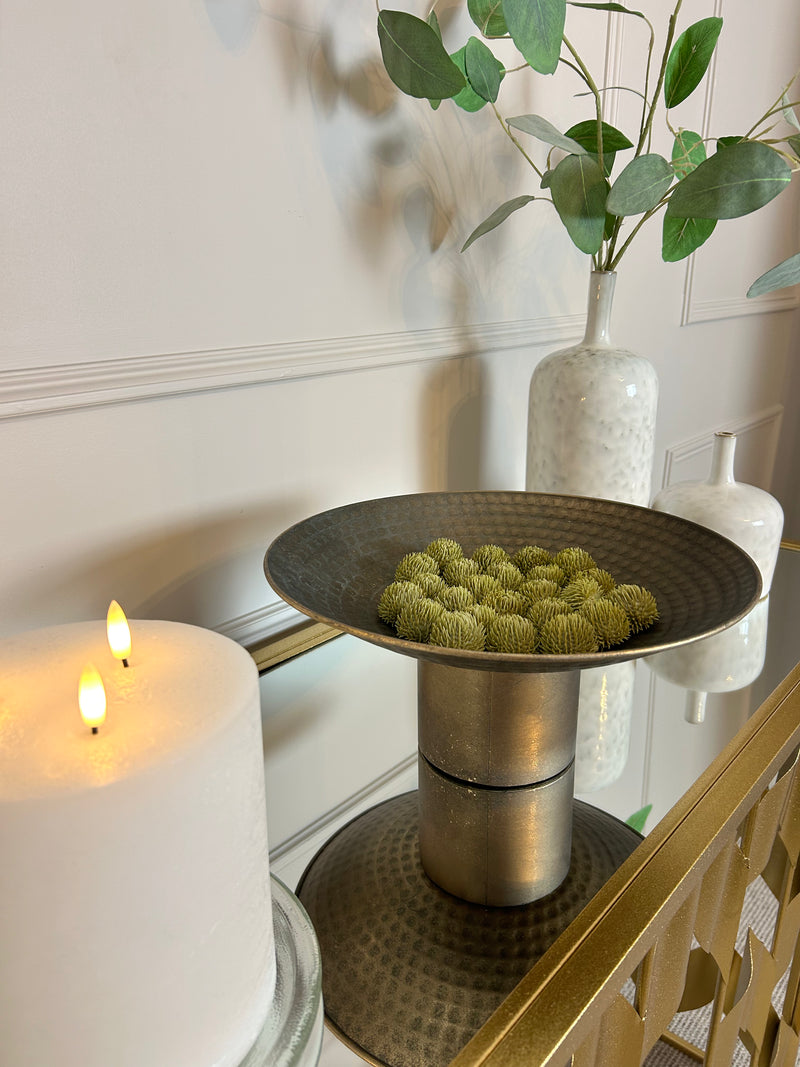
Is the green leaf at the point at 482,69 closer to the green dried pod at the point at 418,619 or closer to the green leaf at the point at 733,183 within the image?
the green leaf at the point at 733,183

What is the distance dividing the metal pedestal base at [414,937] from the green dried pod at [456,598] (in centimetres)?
14

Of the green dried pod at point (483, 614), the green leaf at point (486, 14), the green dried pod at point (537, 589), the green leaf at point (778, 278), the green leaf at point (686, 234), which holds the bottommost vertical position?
the green dried pod at point (537, 589)

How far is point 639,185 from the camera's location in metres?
0.54

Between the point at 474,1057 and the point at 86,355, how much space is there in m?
0.38

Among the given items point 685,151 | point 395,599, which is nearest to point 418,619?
point 395,599

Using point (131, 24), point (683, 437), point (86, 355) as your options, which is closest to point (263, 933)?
point (86, 355)

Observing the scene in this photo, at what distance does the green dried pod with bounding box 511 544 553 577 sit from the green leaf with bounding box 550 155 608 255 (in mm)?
240

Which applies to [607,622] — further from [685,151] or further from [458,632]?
[685,151]

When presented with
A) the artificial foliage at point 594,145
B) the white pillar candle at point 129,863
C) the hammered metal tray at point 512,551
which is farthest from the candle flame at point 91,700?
the artificial foliage at point 594,145

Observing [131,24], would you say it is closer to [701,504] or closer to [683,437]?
[701,504]

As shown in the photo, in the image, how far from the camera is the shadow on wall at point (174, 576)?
46 centimetres

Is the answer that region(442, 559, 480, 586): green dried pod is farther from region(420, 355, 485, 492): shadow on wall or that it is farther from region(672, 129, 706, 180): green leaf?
region(672, 129, 706, 180): green leaf

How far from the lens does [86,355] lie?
17.8 inches

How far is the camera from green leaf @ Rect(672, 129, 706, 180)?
0.65 meters
